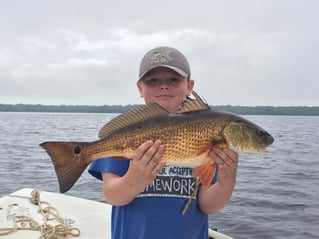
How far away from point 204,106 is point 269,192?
1064 centimetres

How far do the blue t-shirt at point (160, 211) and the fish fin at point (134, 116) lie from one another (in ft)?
1.07

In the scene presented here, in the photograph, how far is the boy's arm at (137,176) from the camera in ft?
9.18

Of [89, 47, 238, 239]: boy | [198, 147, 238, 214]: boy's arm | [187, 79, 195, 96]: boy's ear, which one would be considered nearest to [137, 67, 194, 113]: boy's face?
[89, 47, 238, 239]: boy

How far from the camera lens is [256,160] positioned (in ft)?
67.4

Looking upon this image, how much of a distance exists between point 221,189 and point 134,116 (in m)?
0.92

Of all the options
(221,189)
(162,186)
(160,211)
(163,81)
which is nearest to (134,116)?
(163,81)

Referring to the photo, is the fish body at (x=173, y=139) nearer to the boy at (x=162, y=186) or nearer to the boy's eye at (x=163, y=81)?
the boy at (x=162, y=186)

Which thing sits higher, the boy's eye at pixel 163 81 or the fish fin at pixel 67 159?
the boy's eye at pixel 163 81

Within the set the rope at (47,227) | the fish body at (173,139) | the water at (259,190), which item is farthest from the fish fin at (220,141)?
the water at (259,190)

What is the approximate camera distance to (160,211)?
3.15 m

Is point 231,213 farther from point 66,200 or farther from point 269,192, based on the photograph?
point 66,200

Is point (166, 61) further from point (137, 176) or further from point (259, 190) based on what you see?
point (259, 190)

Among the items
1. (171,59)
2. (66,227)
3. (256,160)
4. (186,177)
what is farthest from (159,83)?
(256,160)

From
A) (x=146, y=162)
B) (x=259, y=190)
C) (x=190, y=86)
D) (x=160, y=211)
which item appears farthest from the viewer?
(x=259, y=190)
